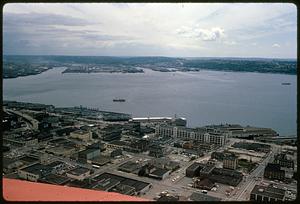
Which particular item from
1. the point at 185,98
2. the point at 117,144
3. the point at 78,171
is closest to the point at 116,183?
the point at 78,171

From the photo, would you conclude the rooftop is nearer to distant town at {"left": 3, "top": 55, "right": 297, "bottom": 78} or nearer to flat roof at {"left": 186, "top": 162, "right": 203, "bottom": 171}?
flat roof at {"left": 186, "top": 162, "right": 203, "bottom": 171}

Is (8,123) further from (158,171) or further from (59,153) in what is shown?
(158,171)

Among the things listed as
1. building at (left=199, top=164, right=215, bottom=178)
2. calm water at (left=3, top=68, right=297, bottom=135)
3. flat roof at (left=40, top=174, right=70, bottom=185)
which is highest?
calm water at (left=3, top=68, right=297, bottom=135)

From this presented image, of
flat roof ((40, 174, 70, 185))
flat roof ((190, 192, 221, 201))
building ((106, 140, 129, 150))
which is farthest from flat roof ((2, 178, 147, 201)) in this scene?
building ((106, 140, 129, 150))

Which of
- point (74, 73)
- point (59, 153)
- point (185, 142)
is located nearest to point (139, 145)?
point (185, 142)

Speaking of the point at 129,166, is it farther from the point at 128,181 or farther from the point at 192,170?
the point at 192,170

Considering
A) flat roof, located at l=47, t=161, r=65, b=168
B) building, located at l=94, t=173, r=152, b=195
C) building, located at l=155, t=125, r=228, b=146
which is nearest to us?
building, located at l=94, t=173, r=152, b=195

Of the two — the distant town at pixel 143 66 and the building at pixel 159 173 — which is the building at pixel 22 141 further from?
the distant town at pixel 143 66

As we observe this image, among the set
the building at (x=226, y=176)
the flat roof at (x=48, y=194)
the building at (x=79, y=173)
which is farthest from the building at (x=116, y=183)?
the flat roof at (x=48, y=194)

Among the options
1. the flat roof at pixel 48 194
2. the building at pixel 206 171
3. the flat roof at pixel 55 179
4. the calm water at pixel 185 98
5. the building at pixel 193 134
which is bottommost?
the flat roof at pixel 55 179
